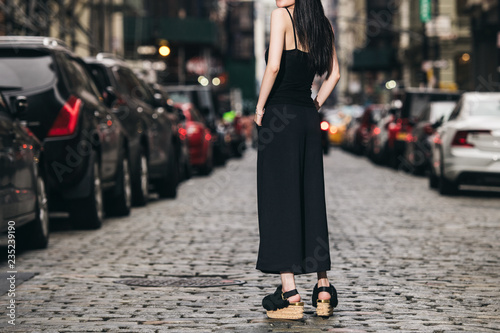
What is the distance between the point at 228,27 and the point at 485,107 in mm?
104152

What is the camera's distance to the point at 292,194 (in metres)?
6.21

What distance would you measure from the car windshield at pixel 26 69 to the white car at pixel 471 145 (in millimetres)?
7380

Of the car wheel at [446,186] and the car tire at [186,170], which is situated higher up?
the car wheel at [446,186]

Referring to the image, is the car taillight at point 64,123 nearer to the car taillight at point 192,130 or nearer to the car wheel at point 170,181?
the car wheel at point 170,181

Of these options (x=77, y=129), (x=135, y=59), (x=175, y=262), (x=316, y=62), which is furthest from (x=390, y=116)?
(x=135, y=59)

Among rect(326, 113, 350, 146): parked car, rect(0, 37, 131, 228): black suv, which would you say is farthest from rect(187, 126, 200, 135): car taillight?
rect(326, 113, 350, 146): parked car

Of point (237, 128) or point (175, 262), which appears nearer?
point (175, 262)

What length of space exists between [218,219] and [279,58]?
697 centimetres

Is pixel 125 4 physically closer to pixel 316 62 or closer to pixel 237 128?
pixel 237 128

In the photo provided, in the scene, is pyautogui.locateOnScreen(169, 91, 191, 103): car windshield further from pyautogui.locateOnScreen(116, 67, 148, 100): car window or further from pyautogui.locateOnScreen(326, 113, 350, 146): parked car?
pyautogui.locateOnScreen(326, 113, 350, 146): parked car

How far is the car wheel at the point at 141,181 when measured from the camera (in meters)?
14.0

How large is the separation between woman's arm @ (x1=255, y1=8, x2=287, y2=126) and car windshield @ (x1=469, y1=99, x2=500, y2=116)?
1114 cm

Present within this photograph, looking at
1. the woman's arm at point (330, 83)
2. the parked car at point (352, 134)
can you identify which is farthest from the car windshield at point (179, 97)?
the woman's arm at point (330, 83)

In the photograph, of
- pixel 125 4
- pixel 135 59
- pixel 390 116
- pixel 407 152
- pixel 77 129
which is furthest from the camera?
pixel 135 59
